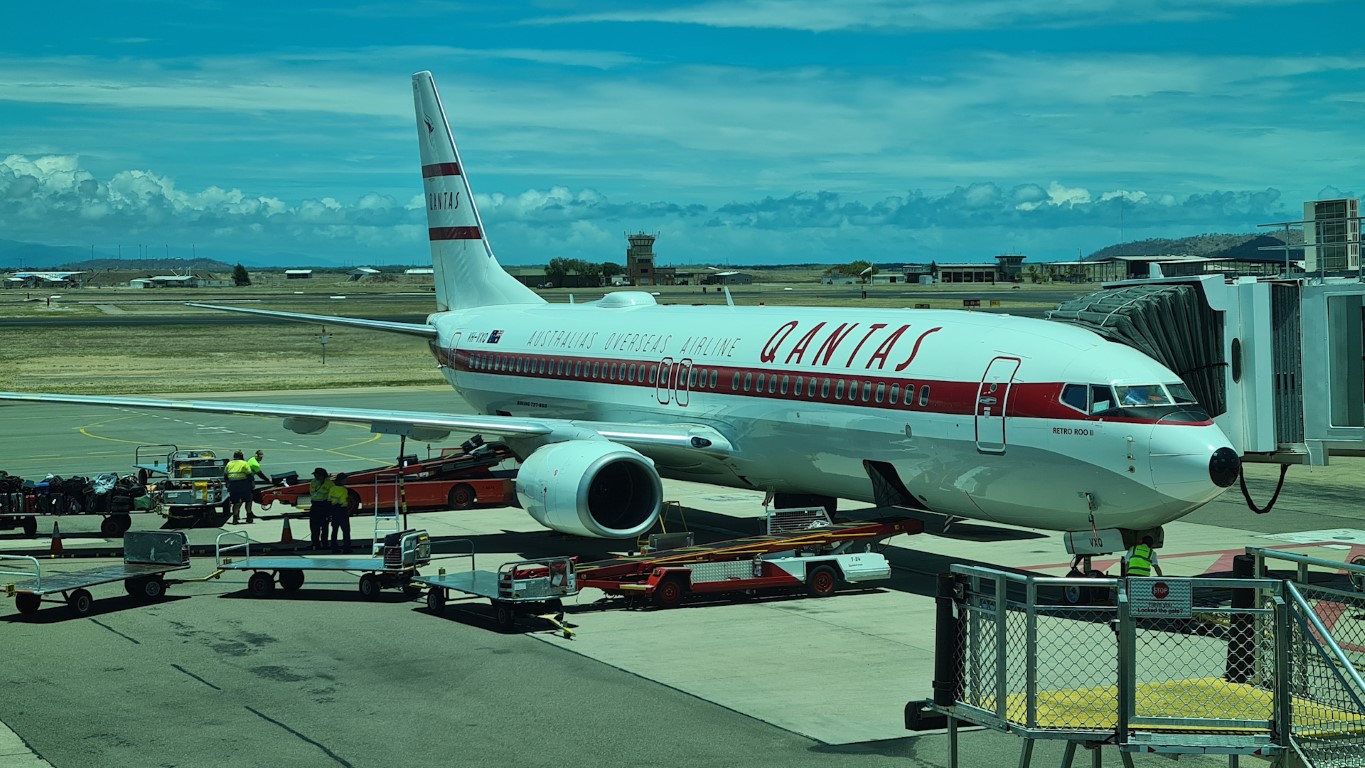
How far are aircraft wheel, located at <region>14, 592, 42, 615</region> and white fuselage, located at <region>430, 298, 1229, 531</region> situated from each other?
11165 mm

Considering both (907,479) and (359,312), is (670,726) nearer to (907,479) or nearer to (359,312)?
(907,479)

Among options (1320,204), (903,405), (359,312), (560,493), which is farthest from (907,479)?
(359,312)

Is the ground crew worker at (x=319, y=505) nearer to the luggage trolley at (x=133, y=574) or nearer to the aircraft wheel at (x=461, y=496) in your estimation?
the luggage trolley at (x=133, y=574)

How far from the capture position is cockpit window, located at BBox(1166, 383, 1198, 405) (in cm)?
2036

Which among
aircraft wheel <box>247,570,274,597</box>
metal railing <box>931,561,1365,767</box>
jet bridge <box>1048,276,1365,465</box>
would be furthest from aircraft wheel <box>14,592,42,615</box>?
jet bridge <box>1048,276,1365,465</box>

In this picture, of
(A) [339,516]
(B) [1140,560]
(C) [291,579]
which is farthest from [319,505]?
(B) [1140,560]

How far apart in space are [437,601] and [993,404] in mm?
8883

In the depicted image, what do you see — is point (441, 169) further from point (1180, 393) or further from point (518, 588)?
point (1180, 393)

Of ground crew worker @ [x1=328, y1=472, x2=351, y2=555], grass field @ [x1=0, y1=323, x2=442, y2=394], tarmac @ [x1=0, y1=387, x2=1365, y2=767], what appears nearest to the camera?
tarmac @ [x1=0, y1=387, x2=1365, y2=767]

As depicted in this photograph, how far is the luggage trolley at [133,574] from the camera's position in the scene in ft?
70.5

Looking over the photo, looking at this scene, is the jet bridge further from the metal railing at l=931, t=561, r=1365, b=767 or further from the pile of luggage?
the pile of luggage

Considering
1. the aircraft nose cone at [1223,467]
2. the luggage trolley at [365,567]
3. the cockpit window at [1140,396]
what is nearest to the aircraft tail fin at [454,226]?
the luggage trolley at [365,567]

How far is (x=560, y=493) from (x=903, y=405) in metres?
5.94

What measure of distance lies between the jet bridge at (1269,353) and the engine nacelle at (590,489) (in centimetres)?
804
